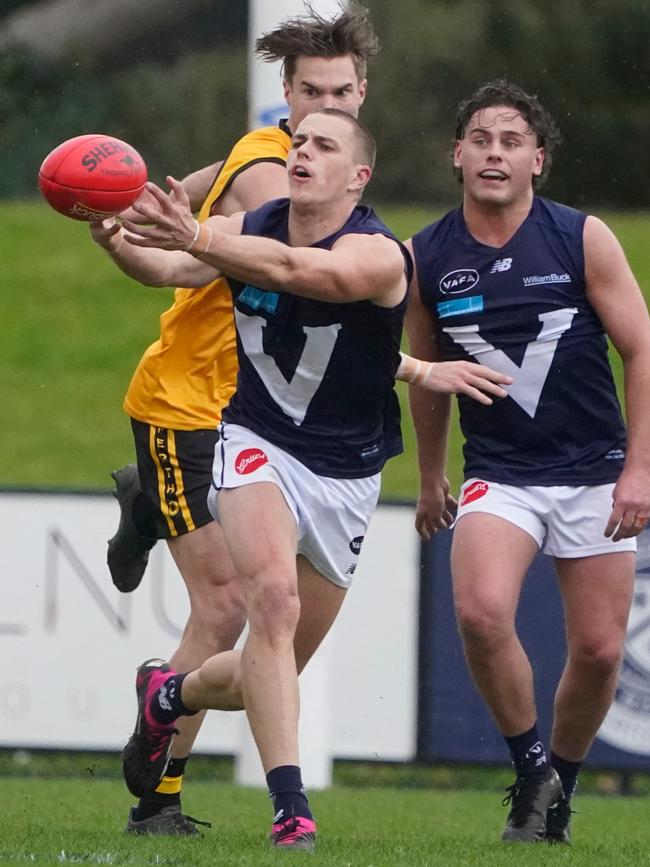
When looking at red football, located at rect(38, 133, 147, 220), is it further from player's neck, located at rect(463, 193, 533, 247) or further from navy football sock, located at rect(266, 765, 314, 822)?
navy football sock, located at rect(266, 765, 314, 822)

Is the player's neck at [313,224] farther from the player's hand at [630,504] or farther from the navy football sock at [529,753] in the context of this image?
the navy football sock at [529,753]

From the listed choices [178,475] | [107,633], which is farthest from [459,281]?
[107,633]

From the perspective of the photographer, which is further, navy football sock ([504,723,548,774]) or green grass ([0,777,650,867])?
navy football sock ([504,723,548,774])

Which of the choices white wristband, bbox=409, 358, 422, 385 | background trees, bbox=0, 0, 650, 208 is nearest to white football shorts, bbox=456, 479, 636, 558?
white wristband, bbox=409, 358, 422, 385

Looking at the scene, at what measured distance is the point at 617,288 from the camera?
19.5ft

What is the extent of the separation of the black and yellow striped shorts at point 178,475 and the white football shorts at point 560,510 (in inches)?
35.9

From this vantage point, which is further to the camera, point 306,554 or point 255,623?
point 306,554

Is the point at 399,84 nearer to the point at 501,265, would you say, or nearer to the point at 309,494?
the point at 501,265

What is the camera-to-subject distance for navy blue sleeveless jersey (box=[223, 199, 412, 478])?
18.3 feet

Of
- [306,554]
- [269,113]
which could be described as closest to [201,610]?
[306,554]

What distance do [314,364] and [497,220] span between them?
0.97 meters

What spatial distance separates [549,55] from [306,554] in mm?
17587

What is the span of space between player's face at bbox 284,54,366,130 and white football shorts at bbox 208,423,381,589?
1217 mm

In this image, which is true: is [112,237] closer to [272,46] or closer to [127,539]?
[272,46]
